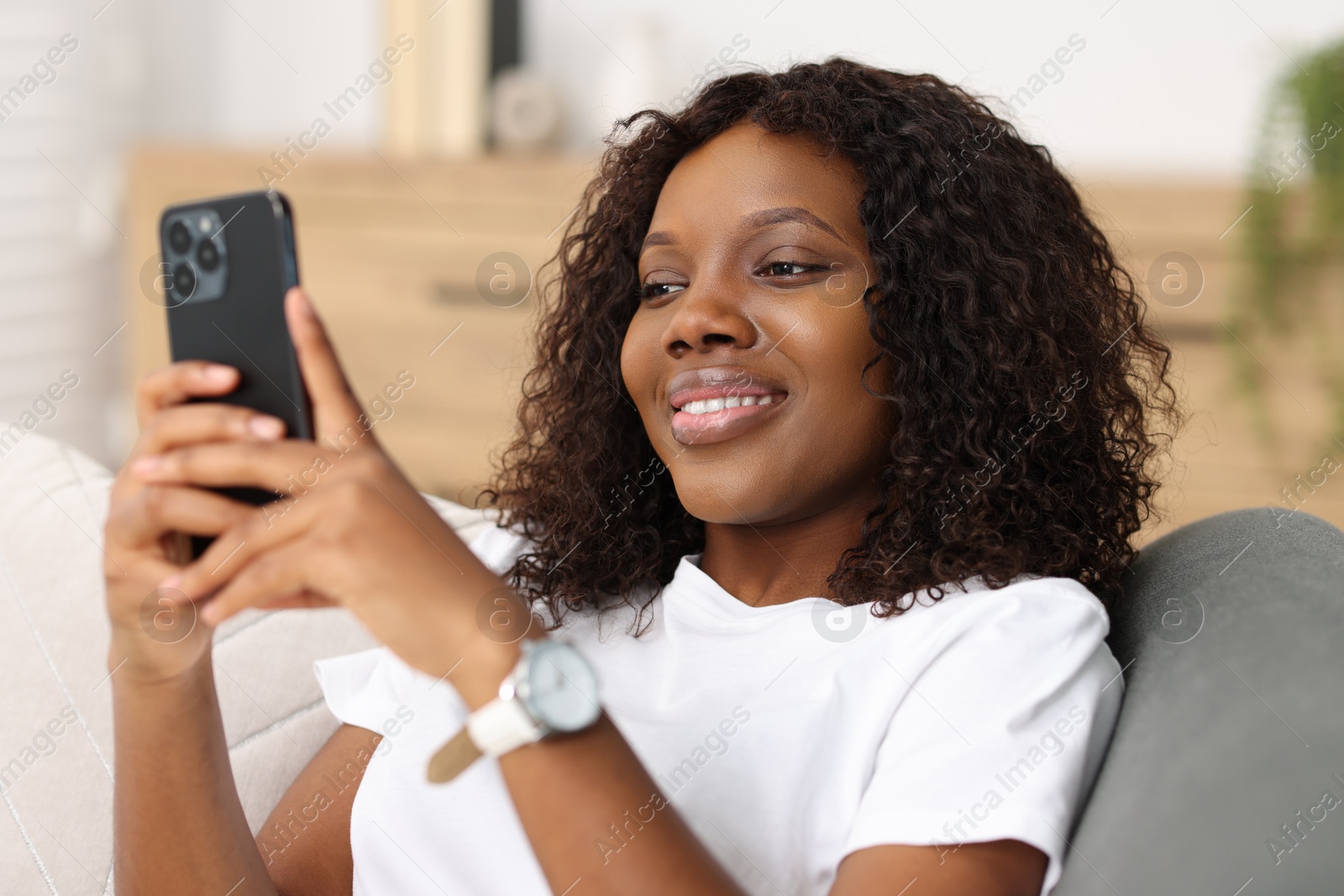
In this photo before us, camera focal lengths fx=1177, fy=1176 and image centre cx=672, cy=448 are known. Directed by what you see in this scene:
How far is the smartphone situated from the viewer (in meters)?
0.66

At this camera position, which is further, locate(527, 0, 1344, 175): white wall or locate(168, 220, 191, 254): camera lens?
locate(527, 0, 1344, 175): white wall

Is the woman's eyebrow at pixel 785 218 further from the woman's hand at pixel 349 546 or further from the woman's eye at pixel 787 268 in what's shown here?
the woman's hand at pixel 349 546

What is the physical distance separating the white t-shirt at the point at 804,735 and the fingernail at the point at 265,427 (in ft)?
0.72

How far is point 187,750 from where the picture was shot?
86 centimetres

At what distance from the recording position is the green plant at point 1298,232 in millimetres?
2359

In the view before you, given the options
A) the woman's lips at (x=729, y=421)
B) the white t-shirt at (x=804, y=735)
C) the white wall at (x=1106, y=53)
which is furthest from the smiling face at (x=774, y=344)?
the white wall at (x=1106, y=53)

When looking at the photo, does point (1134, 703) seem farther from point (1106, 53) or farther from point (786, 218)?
point (1106, 53)

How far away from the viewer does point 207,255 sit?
2.40 feet

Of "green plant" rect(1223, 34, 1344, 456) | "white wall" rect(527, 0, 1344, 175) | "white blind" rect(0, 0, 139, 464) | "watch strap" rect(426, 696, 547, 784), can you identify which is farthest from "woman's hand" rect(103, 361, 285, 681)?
"white blind" rect(0, 0, 139, 464)

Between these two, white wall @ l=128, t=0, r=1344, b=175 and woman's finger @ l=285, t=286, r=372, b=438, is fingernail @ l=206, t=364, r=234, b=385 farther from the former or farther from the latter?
white wall @ l=128, t=0, r=1344, b=175

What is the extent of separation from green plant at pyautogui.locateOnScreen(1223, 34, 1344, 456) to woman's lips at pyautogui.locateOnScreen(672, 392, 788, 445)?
1.87 m

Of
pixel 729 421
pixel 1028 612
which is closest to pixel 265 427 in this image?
pixel 729 421

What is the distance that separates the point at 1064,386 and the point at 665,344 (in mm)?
337

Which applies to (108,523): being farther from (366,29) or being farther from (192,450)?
(366,29)
